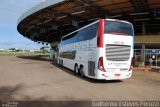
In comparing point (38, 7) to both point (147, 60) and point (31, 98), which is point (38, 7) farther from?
point (31, 98)

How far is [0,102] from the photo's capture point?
7.95 m

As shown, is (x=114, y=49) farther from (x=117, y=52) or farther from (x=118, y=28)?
(x=118, y=28)

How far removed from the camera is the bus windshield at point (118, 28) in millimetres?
12812

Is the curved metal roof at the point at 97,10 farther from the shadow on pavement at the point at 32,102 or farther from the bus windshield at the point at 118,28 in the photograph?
the shadow on pavement at the point at 32,102

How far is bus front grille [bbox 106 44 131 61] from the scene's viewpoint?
41.8 feet

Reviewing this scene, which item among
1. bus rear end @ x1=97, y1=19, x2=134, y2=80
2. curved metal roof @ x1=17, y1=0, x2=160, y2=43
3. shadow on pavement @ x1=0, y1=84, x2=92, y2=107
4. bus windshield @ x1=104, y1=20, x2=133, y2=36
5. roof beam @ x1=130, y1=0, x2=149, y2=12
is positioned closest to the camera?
shadow on pavement @ x1=0, y1=84, x2=92, y2=107

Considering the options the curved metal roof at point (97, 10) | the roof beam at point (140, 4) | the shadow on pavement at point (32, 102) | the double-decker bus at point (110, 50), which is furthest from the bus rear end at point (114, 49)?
the curved metal roof at point (97, 10)

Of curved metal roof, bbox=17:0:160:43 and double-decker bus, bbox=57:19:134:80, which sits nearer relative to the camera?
double-decker bus, bbox=57:19:134:80

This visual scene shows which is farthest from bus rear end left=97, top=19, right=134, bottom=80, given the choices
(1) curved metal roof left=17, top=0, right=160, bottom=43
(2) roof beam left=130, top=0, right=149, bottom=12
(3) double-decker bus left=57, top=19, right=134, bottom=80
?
(1) curved metal roof left=17, top=0, right=160, bottom=43

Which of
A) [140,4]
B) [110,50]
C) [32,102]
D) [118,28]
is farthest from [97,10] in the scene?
[32,102]

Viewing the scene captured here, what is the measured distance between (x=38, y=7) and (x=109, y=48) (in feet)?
64.1

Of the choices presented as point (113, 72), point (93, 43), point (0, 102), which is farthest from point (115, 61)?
point (0, 102)

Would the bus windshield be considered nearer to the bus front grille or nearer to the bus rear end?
the bus rear end

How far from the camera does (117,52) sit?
12930 mm
